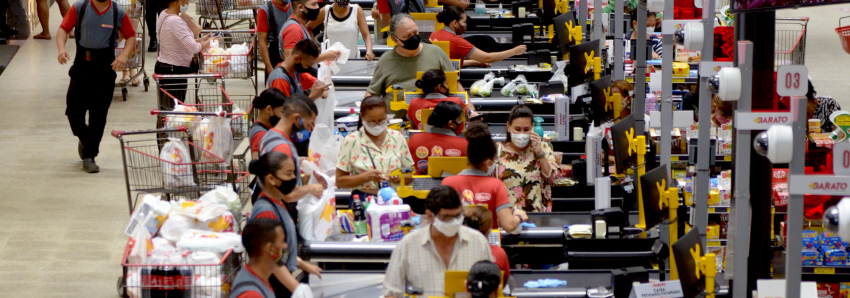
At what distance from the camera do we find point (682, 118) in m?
5.84

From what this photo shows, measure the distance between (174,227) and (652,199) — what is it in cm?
251

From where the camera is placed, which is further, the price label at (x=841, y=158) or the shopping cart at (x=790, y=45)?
the shopping cart at (x=790, y=45)

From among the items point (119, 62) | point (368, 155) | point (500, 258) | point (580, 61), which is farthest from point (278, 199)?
point (119, 62)

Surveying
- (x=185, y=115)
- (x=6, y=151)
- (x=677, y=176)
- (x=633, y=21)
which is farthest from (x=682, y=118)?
(x=6, y=151)

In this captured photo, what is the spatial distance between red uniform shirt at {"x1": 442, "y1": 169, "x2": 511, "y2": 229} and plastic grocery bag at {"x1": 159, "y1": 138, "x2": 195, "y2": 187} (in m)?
2.18

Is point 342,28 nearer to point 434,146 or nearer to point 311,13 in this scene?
point 311,13

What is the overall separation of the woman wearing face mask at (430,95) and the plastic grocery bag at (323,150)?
81 cm

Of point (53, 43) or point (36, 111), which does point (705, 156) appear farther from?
point (53, 43)

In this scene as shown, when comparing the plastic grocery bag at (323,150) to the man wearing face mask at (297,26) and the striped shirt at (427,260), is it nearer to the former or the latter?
the striped shirt at (427,260)

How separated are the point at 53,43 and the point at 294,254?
468 inches

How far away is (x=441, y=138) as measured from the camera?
6508mm

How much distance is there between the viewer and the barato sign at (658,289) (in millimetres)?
4461

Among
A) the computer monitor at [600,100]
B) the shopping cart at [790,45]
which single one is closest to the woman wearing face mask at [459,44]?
the computer monitor at [600,100]

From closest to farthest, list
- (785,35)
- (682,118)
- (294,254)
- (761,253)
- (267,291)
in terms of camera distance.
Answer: (761,253) < (267,291) < (294,254) < (682,118) < (785,35)
